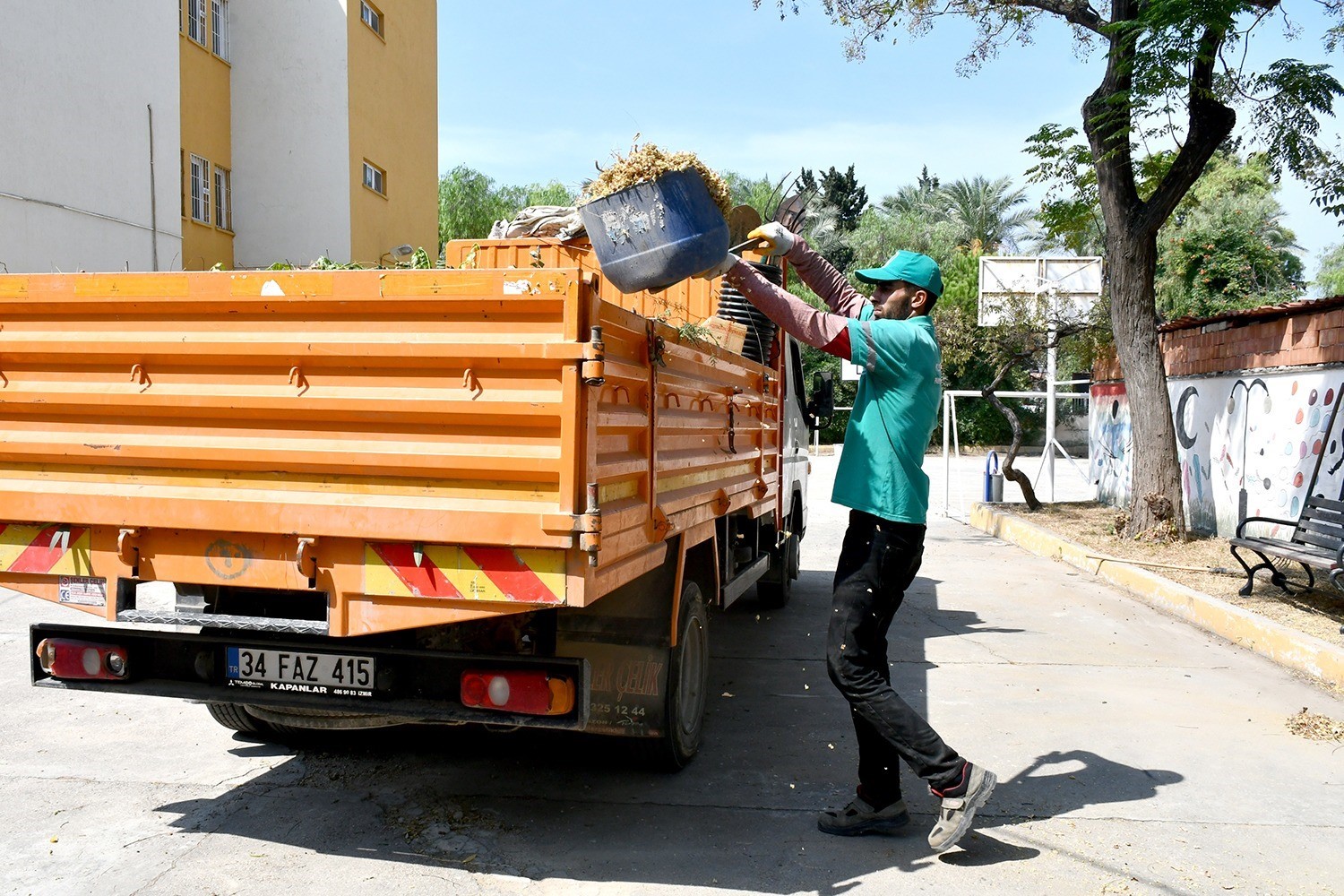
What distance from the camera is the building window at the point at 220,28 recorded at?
16.8 meters

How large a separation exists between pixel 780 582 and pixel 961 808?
4933mm

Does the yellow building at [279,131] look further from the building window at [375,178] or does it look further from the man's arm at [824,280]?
the man's arm at [824,280]

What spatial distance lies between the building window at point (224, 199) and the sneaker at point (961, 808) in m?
16.2

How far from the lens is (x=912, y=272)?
14.0 feet

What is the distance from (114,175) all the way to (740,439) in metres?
11.6

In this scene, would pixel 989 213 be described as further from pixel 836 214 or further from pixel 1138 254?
pixel 1138 254

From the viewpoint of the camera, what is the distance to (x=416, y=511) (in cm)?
334

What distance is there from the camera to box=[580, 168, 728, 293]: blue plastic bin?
3.66m

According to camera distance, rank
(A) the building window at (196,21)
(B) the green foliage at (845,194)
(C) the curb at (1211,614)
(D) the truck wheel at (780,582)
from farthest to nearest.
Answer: (B) the green foliage at (845,194)
(A) the building window at (196,21)
(D) the truck wheel at (780,582)
(C) the curb at (1211,614)

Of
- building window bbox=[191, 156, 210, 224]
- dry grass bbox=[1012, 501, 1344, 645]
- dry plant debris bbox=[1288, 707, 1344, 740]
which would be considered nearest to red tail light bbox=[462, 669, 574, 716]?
dry plant debris bbox=[1288, 707, 1344, 740]

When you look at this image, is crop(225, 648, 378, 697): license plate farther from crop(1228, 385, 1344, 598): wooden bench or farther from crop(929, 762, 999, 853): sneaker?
crop(1228, 385, 1344, 598): wooden bench

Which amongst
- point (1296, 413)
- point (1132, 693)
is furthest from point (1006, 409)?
point (1132, 693)

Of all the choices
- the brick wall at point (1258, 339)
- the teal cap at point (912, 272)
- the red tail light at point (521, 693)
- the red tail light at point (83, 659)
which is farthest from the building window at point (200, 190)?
the red tail light at point (521, 693)

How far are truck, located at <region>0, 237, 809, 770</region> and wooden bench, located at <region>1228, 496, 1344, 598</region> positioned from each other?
6151 millimetres
